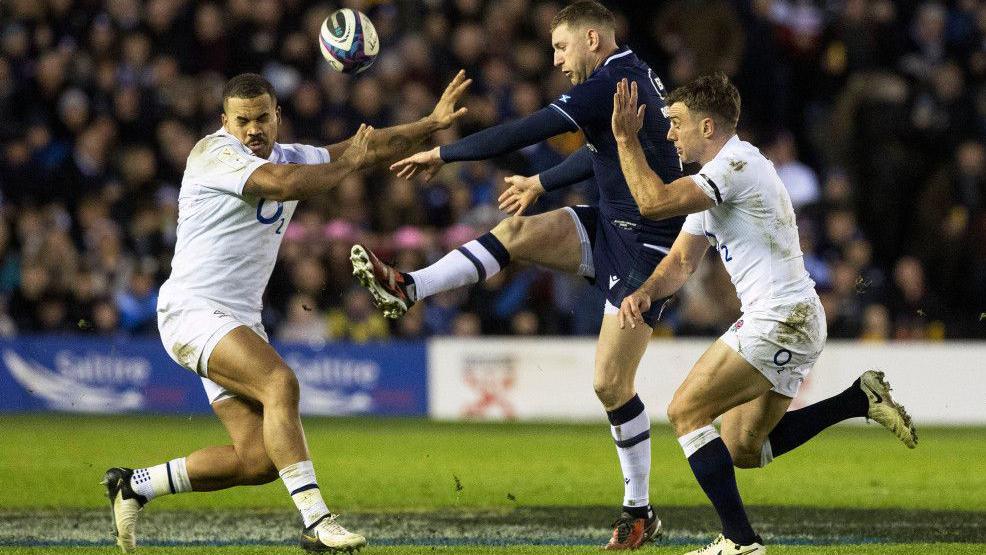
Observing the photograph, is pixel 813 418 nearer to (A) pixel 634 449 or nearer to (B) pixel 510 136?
(A) pixel 634 449

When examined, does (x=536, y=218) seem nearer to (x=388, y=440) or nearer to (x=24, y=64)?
(x=388, y=440)

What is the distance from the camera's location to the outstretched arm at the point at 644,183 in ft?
22.2

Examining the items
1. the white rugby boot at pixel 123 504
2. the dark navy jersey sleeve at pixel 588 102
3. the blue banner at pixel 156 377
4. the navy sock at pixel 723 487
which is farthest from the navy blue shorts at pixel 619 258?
the blue banner at pixel 156 377

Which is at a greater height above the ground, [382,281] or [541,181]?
[541,181]

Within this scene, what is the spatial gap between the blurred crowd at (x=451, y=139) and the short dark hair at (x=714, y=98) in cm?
824

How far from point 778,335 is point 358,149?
2.29 meters

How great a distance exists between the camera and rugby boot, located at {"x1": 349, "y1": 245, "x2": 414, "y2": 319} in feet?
24.8

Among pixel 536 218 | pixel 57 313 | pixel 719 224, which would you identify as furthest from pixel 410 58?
pixel 719 224

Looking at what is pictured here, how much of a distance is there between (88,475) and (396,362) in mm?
4699

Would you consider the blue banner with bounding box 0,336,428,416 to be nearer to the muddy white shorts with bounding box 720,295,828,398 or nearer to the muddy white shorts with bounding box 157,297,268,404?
the muddy white shorts with bounding box 157,297,268,404

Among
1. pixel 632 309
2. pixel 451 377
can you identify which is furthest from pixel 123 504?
pixel 451 377

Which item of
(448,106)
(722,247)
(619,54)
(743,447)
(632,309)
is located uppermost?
(619,54)

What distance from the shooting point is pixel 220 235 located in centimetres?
762

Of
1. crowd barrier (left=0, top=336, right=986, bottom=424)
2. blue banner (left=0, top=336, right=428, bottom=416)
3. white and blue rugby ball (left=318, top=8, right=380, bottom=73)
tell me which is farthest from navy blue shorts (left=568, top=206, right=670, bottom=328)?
blue banner (left=0, top=336, right=428, bottom=416)
